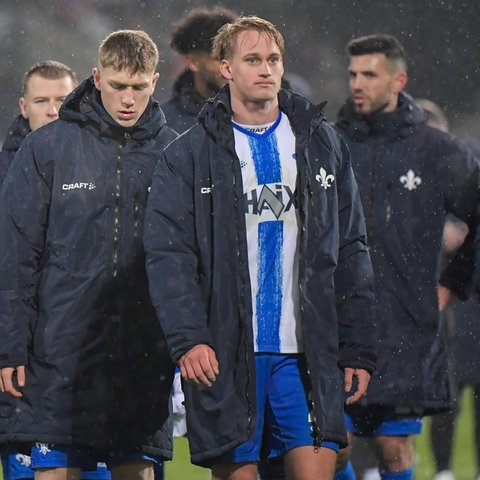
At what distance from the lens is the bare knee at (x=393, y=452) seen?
7.59 m

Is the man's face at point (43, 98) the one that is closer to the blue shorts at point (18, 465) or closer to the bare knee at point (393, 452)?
the blue shorts at point (18, 465)

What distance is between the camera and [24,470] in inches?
260

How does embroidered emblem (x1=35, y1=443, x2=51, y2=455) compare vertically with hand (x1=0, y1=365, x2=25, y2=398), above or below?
below

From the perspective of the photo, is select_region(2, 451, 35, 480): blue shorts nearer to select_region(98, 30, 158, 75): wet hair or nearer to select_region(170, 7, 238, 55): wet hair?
select_region(98, 30, 158, 75): wet hair

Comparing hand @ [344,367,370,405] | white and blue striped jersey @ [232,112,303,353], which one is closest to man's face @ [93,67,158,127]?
white and blue striped jersey @ [232,112,303,353]

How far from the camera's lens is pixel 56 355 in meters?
6.07

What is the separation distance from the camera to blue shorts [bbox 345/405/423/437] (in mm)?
7555

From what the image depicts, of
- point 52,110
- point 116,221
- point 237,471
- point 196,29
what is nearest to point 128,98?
point 116,221

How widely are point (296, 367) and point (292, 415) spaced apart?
15cm

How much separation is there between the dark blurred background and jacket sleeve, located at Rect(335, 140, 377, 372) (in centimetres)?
996

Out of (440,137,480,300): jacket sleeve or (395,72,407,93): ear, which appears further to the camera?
(395,72,407,93): ear

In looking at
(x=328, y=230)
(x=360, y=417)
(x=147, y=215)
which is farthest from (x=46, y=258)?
(x=360, y=417)

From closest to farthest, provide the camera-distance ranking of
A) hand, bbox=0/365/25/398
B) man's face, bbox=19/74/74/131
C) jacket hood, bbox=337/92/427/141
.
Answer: hand, bbox=0/365/25/398 → man's face, bbox=19/74/74/131 → jacket hood, bbox=337/92/427/141

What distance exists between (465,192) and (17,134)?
1991 mm
